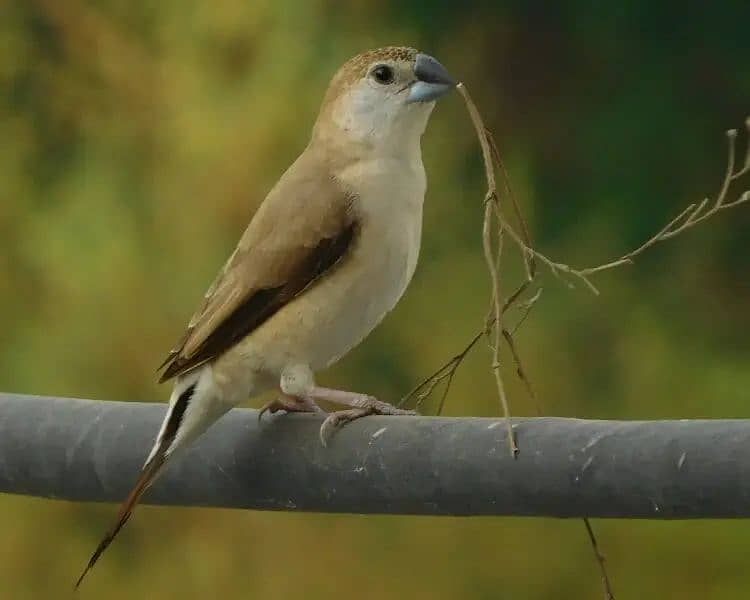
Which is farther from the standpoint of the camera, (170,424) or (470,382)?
(470,382)

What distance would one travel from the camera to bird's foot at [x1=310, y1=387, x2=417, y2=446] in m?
0.99

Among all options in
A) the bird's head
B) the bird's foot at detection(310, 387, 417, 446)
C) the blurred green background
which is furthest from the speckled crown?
the blurred green background

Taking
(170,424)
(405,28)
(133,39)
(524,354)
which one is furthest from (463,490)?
(133,39)

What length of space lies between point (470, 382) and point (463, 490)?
687mm

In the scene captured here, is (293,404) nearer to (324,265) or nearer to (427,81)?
(324,265)

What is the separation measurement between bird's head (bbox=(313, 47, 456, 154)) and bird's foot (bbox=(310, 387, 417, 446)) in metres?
0.21

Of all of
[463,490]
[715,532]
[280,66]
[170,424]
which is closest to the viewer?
[463,490]

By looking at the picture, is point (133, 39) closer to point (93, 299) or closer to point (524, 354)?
point (93, 299)

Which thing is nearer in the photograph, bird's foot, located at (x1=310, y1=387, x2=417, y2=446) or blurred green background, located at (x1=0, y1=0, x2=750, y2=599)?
bird's foot, located at (x1=310, y1=387, x2=417, y2=446)

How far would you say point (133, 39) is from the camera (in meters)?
1.70

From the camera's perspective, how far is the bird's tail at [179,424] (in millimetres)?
995

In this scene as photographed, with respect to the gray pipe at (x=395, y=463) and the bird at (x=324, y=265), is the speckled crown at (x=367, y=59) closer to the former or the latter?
the bird at (x=324, y=265)

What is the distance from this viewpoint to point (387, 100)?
113 cm

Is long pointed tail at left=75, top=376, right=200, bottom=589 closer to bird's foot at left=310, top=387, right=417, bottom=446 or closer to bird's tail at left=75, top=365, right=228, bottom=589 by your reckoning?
bird's tail at left=75, top=365, right=228, bottom=589
